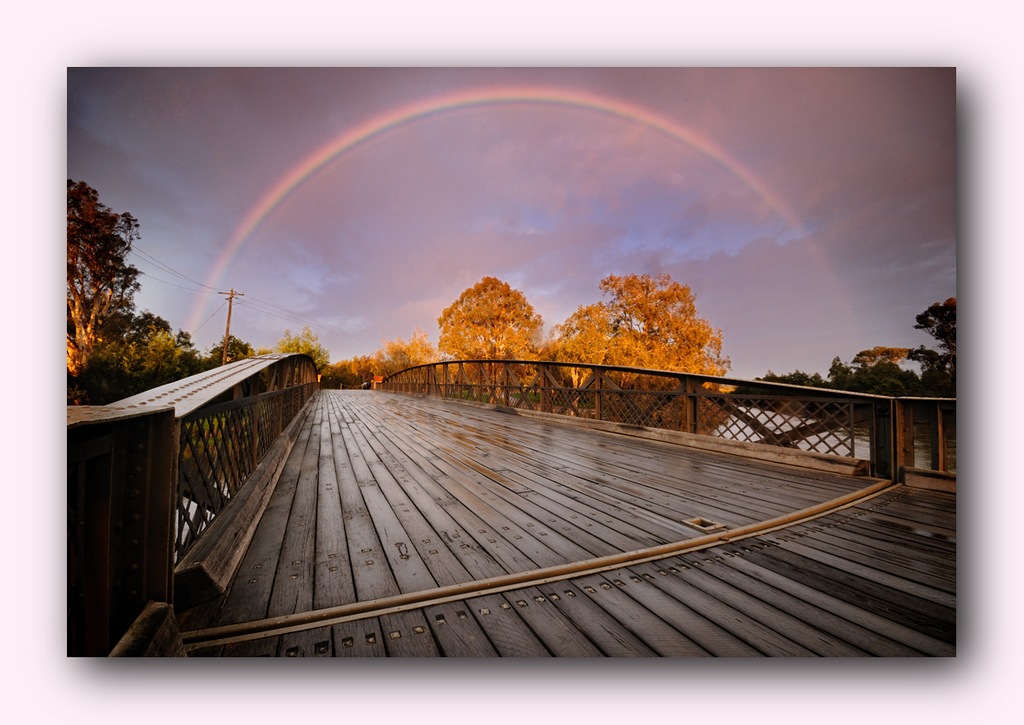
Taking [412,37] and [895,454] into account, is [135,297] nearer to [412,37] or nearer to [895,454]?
[412,37]

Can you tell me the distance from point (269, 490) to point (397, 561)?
1.36 metres

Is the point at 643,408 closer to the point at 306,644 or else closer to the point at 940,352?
the point at 940,352

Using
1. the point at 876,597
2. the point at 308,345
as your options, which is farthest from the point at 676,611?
the point at 308,345

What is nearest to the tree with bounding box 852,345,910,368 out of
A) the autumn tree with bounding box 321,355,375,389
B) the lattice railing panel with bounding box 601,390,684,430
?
the lattice railing panel with bounding box 601,390,684,430

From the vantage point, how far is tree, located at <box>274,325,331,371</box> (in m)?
30.1

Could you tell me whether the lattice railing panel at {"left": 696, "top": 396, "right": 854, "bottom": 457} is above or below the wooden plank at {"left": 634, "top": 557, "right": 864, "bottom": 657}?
above

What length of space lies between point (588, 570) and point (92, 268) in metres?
3.34

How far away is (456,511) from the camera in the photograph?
2.14 meters

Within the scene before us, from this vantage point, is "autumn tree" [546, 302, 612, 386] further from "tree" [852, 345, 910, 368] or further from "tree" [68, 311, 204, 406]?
"tree" [68, 311, 204, 406]

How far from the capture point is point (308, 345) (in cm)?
3128

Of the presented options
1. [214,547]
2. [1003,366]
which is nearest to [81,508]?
[214,547]

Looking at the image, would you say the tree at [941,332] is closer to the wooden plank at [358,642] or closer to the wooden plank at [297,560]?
the wooden plank at [358,642]

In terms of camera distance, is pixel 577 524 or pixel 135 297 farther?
pixel 135 297

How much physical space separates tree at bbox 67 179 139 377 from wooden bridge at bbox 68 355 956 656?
0.95 metres
